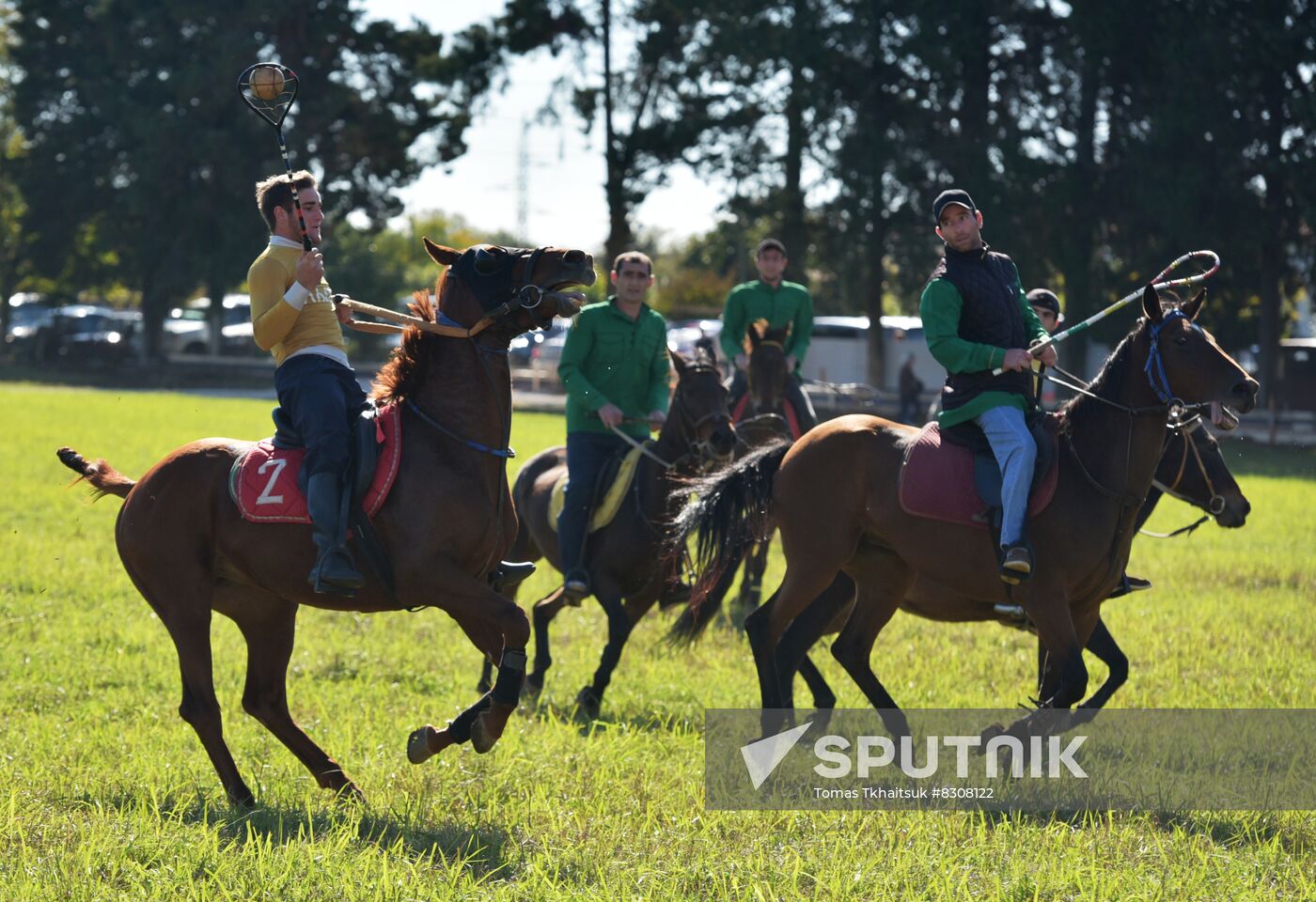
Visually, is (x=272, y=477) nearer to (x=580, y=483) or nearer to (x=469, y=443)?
(x=469, y=443)

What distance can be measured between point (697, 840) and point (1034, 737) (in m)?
2.23

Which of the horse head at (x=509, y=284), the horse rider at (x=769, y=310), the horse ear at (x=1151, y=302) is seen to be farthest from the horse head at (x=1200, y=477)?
the horse head at (x=509, y=284)

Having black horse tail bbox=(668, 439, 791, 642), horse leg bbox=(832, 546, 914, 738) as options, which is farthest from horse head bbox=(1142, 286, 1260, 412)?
black horse tail bbox=(668, 439, 791, 642)

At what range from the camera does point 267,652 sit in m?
7.40

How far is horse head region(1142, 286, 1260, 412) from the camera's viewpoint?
7.35 m

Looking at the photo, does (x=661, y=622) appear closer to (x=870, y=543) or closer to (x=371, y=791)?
(x=870, y=543)

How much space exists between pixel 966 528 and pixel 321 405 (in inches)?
132

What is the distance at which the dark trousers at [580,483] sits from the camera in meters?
9.76

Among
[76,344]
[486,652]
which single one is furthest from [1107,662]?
[76,344]

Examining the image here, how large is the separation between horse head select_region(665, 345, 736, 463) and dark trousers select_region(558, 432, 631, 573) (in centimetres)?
48

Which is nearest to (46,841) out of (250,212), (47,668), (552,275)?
(552,275)

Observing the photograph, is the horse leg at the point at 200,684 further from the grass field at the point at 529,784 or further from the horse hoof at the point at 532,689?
the horse hoof at the point at 532,689

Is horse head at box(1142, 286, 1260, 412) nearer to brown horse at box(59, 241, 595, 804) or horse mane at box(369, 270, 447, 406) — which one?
brown horse at box(59, 241, 595, 804)

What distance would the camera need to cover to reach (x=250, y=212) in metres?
52.1
